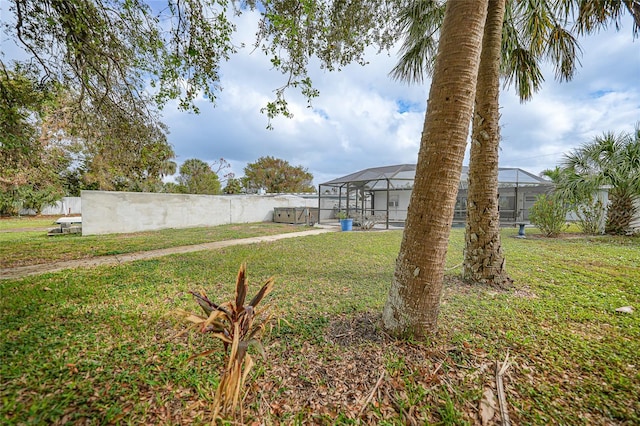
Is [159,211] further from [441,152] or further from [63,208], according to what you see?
[63,208]

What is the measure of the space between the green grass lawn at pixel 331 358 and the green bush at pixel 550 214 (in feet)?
22.4

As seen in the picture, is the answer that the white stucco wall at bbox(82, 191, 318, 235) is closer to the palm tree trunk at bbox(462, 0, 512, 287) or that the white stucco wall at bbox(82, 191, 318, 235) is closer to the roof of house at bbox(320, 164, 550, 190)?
the roof of house at bbox(320, 164, 550, 190)

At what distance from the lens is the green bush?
31.1 feet

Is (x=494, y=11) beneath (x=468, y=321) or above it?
above

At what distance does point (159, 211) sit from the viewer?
40.6 ft

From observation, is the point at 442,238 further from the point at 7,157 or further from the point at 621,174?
the point at 621,174

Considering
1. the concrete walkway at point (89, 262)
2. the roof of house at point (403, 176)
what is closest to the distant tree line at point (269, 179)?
the roof of house at point (403, 176)

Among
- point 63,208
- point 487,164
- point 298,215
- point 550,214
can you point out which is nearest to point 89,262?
point 487,164

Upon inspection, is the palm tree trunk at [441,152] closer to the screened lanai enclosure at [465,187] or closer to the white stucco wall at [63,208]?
the screened lanai enclosure at [465,187]

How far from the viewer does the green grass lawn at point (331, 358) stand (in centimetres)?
159

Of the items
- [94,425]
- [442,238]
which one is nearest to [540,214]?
[442,238]

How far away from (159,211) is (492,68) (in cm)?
1406

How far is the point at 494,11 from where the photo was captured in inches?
139

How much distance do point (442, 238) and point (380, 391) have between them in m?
1.30
